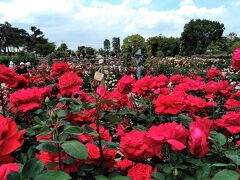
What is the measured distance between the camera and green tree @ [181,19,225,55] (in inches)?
2532

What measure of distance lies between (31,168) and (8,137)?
4.7 inches

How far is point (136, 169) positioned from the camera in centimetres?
107

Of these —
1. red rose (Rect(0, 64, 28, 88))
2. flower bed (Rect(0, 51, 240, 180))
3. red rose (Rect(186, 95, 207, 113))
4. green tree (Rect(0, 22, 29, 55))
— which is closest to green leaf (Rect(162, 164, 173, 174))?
flower bed (Rect(0, 51, 240, 180))

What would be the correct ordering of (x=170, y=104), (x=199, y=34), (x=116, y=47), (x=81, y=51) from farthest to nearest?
(x=199, y=34)
(x=116, y=47)
(x=81, y=51)
(x=170, y=104)

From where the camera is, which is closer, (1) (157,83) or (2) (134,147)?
(2) (134,147)

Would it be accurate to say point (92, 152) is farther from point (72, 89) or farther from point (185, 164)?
point (72, 89)

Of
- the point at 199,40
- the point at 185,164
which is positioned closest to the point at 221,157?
the point at 185,164

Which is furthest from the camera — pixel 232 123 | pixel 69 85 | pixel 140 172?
pixel 69 85

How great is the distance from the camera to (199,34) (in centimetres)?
6512

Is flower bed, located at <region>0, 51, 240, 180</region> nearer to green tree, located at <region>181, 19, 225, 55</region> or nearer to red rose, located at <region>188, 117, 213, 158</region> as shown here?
red rose, located at <region>188, 117, 213, 158</region>

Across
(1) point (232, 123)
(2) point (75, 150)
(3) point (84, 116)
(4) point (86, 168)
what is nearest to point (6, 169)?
(2) point (75, 150)

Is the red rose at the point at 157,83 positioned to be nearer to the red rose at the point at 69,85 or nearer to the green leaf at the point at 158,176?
the red rose at the point at 69,85

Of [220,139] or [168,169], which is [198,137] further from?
[220,139]

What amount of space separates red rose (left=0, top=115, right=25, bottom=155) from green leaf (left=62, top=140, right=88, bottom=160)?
119 mm
